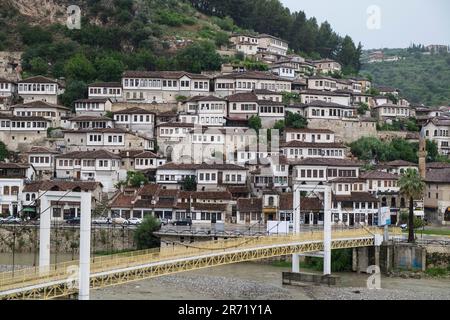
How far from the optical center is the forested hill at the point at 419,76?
435 feet

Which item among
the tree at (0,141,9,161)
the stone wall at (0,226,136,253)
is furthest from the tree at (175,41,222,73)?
→ the stone wall at (0,226,136,253)

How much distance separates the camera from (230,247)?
35.8 m

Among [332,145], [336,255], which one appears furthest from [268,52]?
[336,255]

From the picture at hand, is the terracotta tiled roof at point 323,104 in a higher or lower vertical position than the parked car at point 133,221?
higher

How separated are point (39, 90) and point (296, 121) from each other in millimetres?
25592

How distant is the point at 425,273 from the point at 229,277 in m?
11.7

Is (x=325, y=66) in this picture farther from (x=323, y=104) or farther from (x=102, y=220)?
(x=102, y=220)

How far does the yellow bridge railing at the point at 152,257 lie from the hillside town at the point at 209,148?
10.4 meters

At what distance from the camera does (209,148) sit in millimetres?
62188

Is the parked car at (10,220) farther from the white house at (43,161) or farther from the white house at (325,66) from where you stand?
the white house at (325,66)

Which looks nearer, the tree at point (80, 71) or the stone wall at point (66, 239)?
the stone wall at point (66, 239)

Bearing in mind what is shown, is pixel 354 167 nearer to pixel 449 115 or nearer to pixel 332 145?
pixel 332 145

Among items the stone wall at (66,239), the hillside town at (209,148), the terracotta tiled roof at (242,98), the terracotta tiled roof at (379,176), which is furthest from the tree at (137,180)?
the terracotta tiled roof at (379,176)

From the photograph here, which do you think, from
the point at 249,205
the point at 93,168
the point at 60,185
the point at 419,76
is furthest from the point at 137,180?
the point at 419,76
